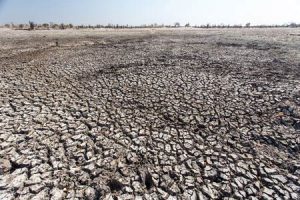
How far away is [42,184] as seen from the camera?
116 inches

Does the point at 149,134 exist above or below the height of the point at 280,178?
above

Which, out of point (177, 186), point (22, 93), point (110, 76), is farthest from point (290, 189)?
point (22, 93)

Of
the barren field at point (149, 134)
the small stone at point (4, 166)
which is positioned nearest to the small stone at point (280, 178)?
the barren field at point (149, 134)

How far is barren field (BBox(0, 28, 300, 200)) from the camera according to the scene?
2.98 m

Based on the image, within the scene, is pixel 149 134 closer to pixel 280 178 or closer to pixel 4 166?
pixel 280 178

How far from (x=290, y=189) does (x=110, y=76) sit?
5.69 m

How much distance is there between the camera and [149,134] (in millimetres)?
4082

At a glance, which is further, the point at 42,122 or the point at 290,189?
the point at 42,122

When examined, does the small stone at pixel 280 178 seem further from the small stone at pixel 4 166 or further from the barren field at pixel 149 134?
the small stone at pixel 4 166

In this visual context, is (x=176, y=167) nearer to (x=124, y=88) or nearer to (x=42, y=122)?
(x=42, y=122)

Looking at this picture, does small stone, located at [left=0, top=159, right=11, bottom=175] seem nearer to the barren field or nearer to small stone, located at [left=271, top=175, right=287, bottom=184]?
the barren field

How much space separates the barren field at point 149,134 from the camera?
2977 millimetres

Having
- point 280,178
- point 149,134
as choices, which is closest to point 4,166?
point 149,134

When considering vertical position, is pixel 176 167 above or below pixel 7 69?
below
